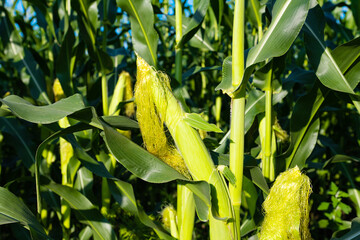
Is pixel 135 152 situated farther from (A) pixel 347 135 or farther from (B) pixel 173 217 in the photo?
(A) pixel 347 135

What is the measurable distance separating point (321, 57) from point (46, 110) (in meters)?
1.19

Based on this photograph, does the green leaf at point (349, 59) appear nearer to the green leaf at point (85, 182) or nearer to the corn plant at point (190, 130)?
the corn plant at point (190, 130)

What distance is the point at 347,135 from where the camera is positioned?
4027 millimetres

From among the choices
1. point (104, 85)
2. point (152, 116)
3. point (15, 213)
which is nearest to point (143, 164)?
point (152, 116)

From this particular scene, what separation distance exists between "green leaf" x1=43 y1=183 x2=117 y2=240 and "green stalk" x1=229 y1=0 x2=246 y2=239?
81 cm

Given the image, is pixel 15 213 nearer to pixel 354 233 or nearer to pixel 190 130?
pixel 190 130

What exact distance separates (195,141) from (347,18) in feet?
13.7

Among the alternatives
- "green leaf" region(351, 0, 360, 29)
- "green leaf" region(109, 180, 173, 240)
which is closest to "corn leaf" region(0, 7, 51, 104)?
"green leaf" region(109, 180, 173, 240)

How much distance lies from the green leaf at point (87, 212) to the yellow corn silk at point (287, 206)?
852mm

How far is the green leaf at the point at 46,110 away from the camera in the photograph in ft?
4.29

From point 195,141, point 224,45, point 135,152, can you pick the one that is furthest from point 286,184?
point 224,45

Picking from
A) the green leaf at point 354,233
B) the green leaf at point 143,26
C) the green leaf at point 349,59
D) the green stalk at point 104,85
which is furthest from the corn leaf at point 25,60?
the green leaf at point 354,233

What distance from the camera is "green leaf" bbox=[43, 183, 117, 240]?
6.07ft

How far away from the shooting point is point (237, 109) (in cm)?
130
